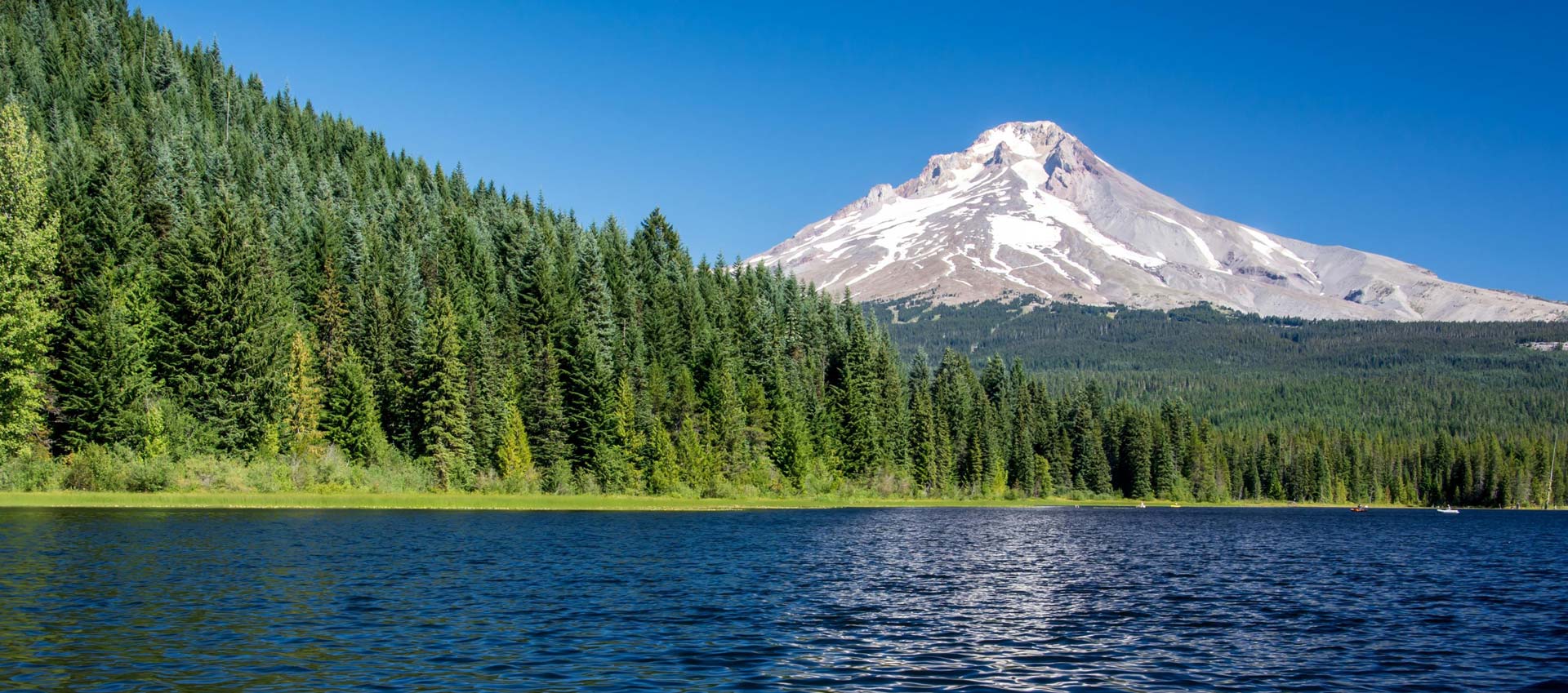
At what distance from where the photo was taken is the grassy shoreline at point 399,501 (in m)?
66.1

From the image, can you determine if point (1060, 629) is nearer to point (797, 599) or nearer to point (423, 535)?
point (797, 599)

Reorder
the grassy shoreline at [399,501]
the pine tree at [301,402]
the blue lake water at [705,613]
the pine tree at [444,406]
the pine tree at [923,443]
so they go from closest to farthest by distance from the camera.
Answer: the blue lake water at [705,613] → the grassy shoreline at [399,501] → the pine tree at [301,402] → the pine tree at [444,406] → the pine tree at [923,443]

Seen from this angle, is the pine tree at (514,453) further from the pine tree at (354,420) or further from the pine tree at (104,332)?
the pine tree at (104,332)

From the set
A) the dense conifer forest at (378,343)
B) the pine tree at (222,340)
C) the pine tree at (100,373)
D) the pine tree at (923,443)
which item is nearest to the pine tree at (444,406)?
the dense conifer forest at (378,343)

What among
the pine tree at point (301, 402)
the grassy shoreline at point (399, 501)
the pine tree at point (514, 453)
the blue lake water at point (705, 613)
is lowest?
the blue lake water at point (705, 613)

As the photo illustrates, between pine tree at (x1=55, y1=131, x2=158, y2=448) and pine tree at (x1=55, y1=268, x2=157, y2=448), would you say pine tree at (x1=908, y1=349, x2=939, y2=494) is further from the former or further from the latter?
pine tree at (x1=55, y1=268, x2=157, y2=448)

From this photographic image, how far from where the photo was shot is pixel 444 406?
89438mm

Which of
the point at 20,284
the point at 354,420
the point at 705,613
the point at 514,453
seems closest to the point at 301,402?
the point at 354,420

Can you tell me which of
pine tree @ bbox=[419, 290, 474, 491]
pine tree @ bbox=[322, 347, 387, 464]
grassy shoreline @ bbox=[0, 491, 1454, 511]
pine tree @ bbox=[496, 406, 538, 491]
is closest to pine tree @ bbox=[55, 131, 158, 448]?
grassy shoreline @ bbox=[0, 491, 1454, 511]

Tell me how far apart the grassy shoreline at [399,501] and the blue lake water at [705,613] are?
3.09 m

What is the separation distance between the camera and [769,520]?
8712 cm

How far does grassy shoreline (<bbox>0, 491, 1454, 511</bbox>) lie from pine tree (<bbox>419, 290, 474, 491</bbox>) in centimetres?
264

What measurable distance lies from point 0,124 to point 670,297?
210 ft

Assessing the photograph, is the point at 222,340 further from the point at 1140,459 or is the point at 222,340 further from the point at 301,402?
the point at 1140,459
